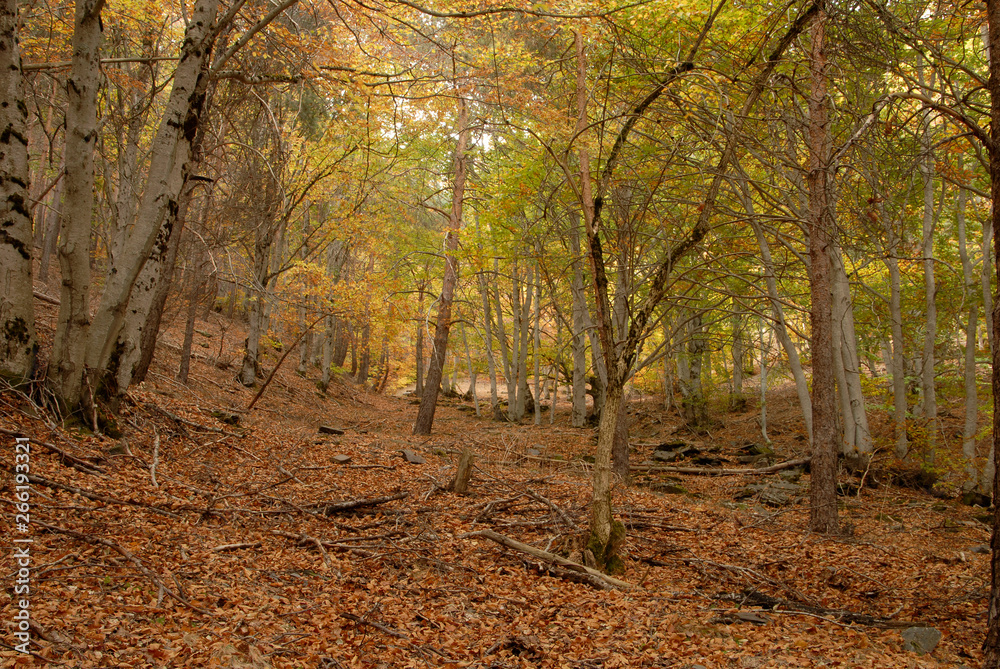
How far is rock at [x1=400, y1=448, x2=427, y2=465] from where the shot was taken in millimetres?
8562

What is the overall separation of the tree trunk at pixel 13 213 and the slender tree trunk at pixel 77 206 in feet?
0.95

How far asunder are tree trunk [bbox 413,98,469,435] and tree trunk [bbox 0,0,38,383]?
7953 mm

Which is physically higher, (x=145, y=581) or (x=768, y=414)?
(x=768, y=414)

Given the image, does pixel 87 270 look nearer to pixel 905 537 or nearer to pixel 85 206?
pixel 85 206

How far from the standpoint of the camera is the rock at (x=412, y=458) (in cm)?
856

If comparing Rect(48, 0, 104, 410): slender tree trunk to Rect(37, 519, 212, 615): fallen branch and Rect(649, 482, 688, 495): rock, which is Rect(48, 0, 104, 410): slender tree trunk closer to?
Rect(37, 519, 212, 615): fallen branch

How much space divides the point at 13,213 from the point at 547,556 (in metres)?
6.18

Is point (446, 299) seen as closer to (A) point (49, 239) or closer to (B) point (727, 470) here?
(B) point (727, 470)

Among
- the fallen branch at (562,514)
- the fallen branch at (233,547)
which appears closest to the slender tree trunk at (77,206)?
the fallen branch at (233,547)

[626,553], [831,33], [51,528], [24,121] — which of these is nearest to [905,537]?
[626,553]

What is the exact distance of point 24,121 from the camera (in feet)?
18.7

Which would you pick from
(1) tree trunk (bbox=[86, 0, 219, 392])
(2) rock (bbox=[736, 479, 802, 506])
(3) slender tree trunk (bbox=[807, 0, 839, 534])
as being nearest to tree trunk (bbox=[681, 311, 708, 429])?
(2) rock (bbox=[736, 479, 802, 506])

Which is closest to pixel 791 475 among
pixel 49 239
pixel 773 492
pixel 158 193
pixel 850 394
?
pixel 773 492

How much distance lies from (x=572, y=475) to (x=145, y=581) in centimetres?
645
